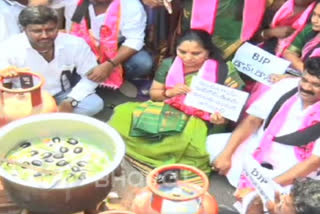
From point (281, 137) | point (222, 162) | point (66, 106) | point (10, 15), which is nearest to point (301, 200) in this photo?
point (281, 137)

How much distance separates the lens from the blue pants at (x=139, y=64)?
143 inches

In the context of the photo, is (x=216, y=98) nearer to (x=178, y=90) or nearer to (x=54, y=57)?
(x=178, y=90)

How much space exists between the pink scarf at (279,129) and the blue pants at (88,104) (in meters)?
0.94

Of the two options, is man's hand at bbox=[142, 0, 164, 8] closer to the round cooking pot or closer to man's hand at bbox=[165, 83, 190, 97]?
man's hand at bbox=[165, 83, 190, 97]

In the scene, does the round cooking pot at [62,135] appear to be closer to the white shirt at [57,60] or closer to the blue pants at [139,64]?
the white shirt at [57,60]

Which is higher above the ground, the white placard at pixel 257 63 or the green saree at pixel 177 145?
the white placard at pixel 257 63

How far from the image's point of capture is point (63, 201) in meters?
1.99

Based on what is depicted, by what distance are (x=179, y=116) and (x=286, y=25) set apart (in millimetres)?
734

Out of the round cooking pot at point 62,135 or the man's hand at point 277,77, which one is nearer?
the round cooking pot at point 62,135

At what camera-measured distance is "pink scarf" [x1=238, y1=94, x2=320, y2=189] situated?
2760mm

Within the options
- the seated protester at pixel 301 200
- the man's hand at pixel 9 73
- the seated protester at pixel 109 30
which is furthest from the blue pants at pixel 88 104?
the seated protester at pixel 301 200

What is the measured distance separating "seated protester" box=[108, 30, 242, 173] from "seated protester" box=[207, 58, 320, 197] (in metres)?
0.09

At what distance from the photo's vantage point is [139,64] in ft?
12.0

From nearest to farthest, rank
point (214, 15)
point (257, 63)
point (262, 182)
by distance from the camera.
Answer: point (262, 182) < point (257, 63) < point (214, 15)
